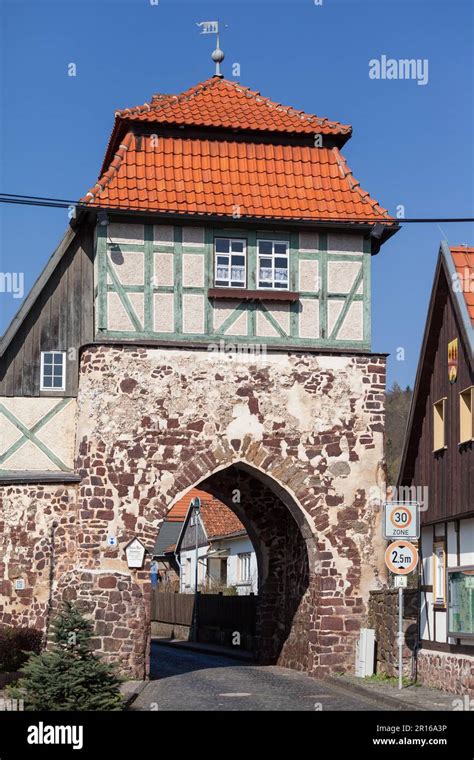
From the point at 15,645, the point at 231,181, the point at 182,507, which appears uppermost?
the point at 231,181

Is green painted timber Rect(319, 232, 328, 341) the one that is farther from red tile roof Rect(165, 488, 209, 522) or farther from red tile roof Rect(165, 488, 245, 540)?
red tile roof Rect(165, 488, 209, 522)

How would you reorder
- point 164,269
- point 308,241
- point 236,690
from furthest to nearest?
1. point 308,241
2. point 164,269
3. point 236,690

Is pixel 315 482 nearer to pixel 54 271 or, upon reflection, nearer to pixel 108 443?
pixel 108 443

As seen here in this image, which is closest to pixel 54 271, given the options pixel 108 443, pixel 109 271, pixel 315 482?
pixel 109 271

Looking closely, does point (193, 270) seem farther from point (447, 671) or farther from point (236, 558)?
point (236, 558)

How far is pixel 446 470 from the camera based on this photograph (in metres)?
21.6

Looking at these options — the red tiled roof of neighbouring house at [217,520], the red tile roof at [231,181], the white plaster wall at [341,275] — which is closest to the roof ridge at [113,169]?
the red tile roof at [231,181]

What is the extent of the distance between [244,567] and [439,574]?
976 inches

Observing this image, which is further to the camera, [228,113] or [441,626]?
[228,113]

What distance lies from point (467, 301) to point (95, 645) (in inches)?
353

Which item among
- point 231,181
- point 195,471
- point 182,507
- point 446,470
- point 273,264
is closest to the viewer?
point 446,470

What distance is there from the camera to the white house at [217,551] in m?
46.1

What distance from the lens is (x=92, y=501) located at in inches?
959

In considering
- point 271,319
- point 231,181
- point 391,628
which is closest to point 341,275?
point 271,319
